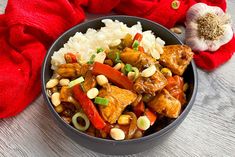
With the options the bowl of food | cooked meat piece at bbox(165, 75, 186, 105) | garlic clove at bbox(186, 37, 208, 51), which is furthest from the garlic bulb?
cooked meat piece at bbox(165, 75, 186, 105)

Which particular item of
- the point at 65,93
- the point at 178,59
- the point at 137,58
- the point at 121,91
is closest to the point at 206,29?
the point at 178,59

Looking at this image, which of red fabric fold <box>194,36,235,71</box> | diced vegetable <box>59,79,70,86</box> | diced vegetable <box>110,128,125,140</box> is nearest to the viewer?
diced vegetable <box>110,128,125,140</box>

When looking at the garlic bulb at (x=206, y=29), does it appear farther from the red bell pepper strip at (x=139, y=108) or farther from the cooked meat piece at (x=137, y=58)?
the red bell pepper strip at (x=139, y=108)

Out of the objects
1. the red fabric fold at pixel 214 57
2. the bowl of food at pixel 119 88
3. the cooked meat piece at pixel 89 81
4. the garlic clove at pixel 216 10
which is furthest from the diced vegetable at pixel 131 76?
the garlic clove at pixel 216 10

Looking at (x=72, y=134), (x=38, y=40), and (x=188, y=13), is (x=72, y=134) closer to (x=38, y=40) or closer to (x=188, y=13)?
(x=38, y=40)

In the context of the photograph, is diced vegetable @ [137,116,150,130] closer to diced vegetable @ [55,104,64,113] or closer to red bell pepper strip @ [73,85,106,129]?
red bell pepper strip @ [73,85,106,129]

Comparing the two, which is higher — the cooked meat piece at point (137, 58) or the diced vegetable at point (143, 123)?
the cooked meat piece at point (137, 58)
